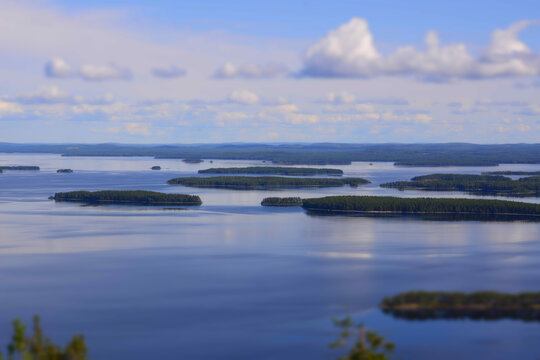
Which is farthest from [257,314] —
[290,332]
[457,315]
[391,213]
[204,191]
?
[204,191]

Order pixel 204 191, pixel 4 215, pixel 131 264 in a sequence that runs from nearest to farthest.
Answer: pixel 131 264 < pixel 4 215 < pixel 204 191

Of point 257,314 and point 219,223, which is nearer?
point 257,314

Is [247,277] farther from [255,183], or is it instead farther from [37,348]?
[255,183]

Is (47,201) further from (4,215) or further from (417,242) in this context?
(417,242)

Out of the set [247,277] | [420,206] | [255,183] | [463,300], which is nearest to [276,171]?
[255,183]

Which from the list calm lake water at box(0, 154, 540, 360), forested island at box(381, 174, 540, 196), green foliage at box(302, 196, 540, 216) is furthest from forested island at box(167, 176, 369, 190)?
calm lake water at box(0, 154, 540, 360)

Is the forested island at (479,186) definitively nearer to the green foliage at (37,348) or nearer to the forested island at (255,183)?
the forested island at (255,183)

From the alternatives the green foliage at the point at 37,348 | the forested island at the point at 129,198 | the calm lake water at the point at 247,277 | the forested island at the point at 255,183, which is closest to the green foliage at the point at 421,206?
the calm lake water at the point at 247,277
